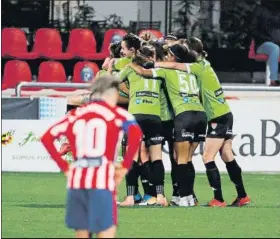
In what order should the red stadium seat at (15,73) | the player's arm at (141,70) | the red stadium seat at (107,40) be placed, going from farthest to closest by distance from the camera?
the red stadium seat at (107,40), the red stadium seat at (15,73), the player's arm at (141,70)

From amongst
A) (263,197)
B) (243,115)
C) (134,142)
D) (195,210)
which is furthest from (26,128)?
(134,142)

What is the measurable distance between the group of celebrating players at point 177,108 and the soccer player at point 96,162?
15.3ft

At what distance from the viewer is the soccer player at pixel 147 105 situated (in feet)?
45.7

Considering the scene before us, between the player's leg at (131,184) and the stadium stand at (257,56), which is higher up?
the stadium stand at (257,56)

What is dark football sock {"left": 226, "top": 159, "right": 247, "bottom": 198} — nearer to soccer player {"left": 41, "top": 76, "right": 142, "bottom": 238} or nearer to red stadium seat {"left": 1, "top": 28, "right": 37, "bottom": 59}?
soccer player {"left": 41, "top": 76, "right": 142, "bottom": 238}

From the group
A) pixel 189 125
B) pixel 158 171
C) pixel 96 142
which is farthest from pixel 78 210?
pixel 158 171

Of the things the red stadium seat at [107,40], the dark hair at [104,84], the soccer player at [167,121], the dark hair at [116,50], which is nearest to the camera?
the dark hair at [104,84]

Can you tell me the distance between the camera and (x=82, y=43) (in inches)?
981

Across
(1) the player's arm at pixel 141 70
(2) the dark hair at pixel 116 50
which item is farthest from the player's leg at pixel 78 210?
(2) the dark hair at pixel 116 50

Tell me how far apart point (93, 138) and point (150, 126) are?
16.4 feet

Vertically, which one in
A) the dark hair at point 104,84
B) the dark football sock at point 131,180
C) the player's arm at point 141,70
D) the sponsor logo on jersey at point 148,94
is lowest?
the dark football sock at point 131,180

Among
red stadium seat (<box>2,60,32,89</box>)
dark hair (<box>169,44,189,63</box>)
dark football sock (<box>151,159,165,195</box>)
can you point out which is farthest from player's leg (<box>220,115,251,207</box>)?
red stadium seat (<box>2,60,32,89</box>)

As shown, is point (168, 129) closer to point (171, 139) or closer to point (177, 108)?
point (171, 139)

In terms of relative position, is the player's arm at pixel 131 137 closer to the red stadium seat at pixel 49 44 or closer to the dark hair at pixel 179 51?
the dark hair at pixel 179 51
